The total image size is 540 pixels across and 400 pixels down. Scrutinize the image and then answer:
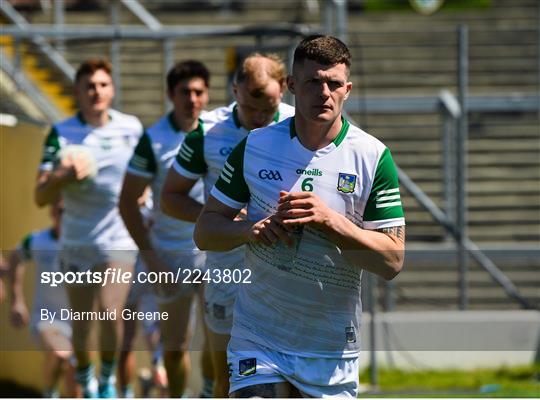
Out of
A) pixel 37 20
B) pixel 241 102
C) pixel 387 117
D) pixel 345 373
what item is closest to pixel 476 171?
pixel 387 117

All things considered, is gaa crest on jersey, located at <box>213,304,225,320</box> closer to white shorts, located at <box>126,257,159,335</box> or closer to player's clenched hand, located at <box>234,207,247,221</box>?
player's clenched hand, located at <box>234,207,247,221</box>

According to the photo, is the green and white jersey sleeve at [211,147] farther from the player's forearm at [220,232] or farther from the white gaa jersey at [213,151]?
the player's forearm at [220,232]

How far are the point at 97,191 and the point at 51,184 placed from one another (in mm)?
453

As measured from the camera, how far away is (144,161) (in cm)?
946

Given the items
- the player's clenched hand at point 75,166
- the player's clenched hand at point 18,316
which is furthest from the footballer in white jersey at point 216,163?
the player's clenched hand at point 18,316

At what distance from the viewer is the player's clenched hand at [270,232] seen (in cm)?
572

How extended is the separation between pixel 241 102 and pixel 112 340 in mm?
3592

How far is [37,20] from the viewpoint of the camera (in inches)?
664

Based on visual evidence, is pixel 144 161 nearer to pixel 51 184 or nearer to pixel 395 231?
pixel 51 184

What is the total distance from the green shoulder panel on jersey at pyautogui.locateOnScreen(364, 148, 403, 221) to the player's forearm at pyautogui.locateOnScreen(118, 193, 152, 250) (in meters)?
3.67

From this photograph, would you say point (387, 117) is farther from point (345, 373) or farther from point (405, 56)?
point (345, 373)

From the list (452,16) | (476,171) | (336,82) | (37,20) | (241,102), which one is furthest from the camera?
(452,16)

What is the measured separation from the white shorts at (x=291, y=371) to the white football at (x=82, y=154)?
4.65m

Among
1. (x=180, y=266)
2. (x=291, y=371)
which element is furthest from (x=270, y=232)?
(x=180, y=266)
